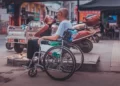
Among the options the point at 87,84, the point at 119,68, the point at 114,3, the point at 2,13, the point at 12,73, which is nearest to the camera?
the point at 87,84

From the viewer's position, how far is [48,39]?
6844 mm

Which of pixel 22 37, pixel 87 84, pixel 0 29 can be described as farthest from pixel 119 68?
pixel 0 29

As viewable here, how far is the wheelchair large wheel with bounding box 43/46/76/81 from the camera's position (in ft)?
21.6

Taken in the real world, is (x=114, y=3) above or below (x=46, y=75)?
above

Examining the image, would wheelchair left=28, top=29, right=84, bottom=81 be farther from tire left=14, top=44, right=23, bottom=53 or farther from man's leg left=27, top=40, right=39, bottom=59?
tire left=14, top=44, right=23, bottom=53

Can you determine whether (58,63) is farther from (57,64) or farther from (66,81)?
(66,81)

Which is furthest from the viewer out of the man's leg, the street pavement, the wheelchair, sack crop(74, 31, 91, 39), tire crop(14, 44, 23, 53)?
tire crop(14, 44, 23, 53)

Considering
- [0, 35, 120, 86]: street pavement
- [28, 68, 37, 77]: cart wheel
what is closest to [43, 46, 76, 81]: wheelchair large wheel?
[0, 35, 120, 86]: street pavement

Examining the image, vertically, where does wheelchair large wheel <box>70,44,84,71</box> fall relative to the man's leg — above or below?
below

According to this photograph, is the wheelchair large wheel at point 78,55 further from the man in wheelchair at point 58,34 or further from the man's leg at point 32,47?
the man's leg at point 32,47

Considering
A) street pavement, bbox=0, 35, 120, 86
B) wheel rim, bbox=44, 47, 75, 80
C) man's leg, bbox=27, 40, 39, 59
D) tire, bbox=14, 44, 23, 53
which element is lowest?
street pavement, bbox=0, 35, 120, 86

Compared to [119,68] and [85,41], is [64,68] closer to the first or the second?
[119,68]

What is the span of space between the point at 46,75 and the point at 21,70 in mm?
979

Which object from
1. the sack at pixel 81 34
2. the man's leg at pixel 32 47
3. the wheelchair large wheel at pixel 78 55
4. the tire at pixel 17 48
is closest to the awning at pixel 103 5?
the sack at pixel 81 34
